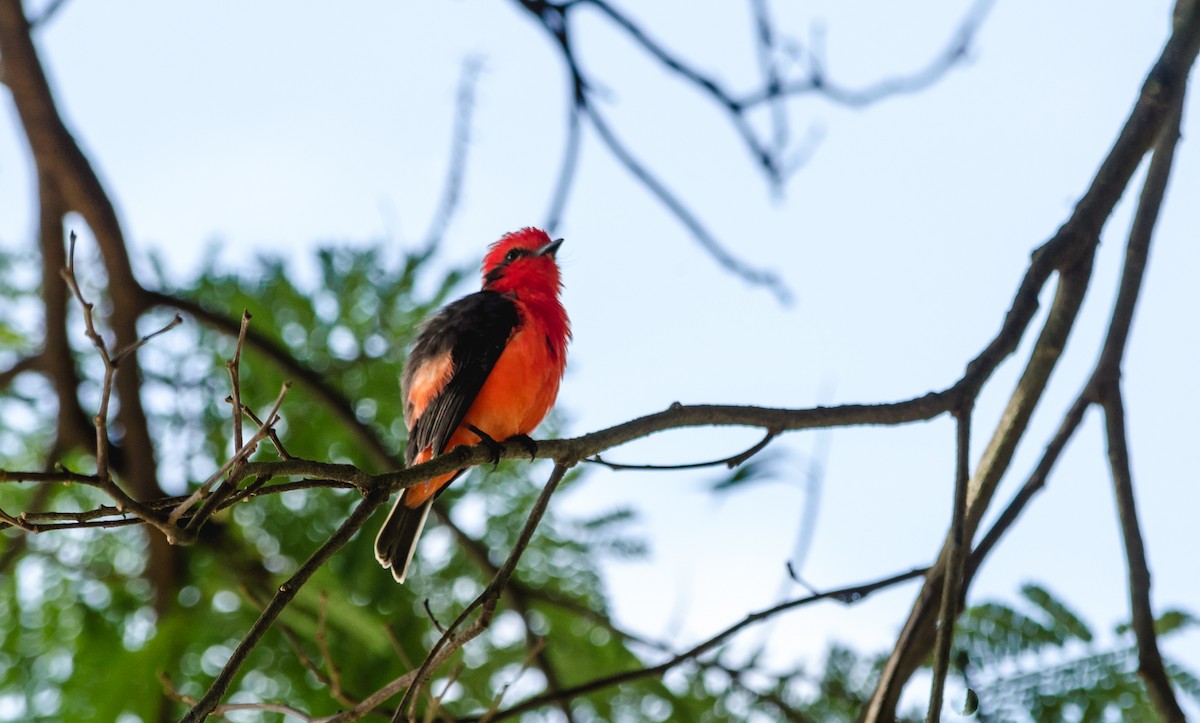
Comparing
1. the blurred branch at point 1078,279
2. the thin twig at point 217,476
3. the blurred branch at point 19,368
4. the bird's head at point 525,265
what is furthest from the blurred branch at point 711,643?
the blurred branch at point 19,368

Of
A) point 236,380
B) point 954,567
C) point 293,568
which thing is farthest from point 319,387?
point 954,567

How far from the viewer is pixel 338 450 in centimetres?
506

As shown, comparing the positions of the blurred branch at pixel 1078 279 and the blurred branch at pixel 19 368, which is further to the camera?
the blurred branch at pixel 19 368

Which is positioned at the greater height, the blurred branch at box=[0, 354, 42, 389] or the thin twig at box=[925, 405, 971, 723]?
the blurred branch at box=[0, 354, 42, 389]

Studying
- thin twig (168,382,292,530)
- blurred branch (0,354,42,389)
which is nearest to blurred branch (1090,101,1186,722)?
thin twig (168,382,292,530)

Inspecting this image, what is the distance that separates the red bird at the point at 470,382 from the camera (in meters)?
4.04

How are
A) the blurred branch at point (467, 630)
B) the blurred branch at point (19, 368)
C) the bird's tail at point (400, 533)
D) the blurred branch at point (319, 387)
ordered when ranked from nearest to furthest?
the blurred branch at point (467, 630) → the bird's tail at point (400, 533) → the blurred branch at point (319, 387) → the blurred branch at point (19, 368)

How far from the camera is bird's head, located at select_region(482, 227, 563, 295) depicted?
191 inches

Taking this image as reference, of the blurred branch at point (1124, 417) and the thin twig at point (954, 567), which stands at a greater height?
the blurred branch at point (1124, 417)

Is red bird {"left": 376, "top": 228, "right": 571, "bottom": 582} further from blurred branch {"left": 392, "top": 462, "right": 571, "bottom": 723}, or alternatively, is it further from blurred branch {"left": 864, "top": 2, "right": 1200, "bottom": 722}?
blurred branch {"left": 864, "top": 2, "right": 1200, "bottom": 722}

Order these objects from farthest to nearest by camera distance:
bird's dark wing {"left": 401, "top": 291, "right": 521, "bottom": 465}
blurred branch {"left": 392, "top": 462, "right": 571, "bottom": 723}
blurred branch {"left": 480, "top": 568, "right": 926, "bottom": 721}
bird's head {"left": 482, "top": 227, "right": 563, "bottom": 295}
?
bird's head {"left": 482, "top": 227, "right": 563, "bottom": 295}, bird's dark wing {"left": 401, "top": 291, "right": 521, "bottom": 465}, blurred branch {"left": 480, "top": 568, "right": 926, "bottom": 721}, blurred branch {"left": 392, "top": 462, "right": 571, "bottom": 723}

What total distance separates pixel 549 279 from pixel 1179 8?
243 centimetres

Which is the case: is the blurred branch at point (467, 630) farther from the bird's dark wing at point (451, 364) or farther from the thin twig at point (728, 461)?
the bird's dark wing at point (451, 364)

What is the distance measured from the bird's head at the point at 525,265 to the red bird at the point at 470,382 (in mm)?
262
